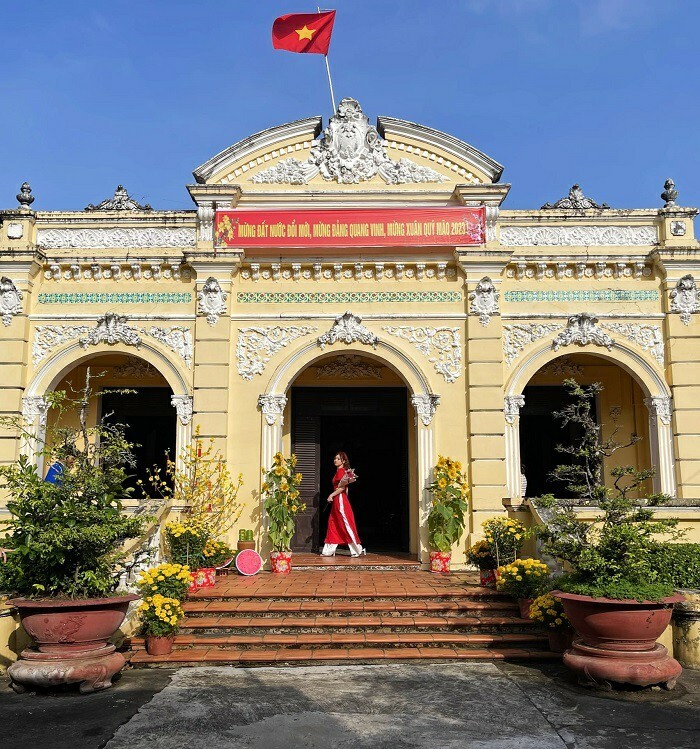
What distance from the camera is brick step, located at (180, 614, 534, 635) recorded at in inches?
265

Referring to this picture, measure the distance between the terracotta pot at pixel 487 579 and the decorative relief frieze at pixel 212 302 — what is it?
486 cm

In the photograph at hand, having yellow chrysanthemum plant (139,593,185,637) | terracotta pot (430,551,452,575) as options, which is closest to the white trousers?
terracotta pot (430,551,452,575)

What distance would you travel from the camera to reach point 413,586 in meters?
8.00

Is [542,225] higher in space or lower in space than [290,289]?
higher

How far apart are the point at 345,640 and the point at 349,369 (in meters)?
5.38

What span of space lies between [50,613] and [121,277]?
602 centimetres

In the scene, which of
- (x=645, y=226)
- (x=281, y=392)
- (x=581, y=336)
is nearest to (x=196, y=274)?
(x=281, y=392)

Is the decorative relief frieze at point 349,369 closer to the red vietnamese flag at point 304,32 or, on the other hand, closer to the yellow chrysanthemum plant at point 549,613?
the red vietnamese flag at point 304,32

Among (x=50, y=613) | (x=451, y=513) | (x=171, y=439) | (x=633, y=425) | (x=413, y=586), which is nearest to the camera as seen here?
(x=50, y=613)

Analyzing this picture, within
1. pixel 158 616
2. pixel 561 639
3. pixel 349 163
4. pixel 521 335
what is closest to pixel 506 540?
pixel 561 639

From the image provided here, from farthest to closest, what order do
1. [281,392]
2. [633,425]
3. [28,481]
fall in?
[633,425], [281,392], [28,481]

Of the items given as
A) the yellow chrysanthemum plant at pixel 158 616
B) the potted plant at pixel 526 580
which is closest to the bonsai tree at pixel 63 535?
the yellow chrysanthemum plant at pixel 158 616

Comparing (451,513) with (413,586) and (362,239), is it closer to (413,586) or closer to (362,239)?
(413,586)

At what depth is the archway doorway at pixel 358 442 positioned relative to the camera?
1113cm
